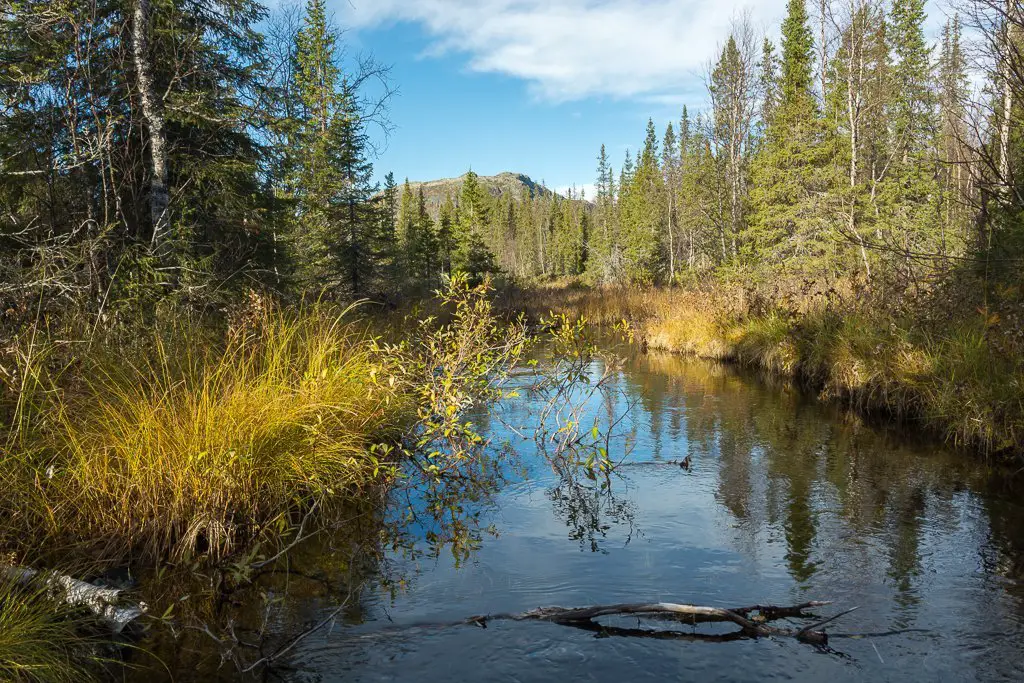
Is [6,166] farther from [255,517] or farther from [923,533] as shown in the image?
[923,533]

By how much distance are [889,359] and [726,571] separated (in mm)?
5388

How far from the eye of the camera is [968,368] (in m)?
6.80

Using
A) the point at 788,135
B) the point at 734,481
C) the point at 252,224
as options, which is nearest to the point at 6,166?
the point at 252,224

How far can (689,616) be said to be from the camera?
137 inches

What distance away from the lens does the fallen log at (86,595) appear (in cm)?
296

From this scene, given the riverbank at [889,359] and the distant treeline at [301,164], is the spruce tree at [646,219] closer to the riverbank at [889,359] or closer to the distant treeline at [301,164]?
the distant treeline at [301,164]

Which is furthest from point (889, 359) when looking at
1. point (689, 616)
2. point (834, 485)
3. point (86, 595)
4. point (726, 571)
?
point (86, 595)

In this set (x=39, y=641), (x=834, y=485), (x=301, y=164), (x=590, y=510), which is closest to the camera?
(x=39, y=641)

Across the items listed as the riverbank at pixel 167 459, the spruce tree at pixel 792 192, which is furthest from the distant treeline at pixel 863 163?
the riverbank at pixel 167 459

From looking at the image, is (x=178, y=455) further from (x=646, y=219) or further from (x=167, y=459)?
(x=646, y=219)

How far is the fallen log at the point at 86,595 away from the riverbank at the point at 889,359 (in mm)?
4636

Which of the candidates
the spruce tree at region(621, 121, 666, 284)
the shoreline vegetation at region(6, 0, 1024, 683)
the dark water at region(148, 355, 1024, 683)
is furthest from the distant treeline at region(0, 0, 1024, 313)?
the spruce tree at region(621, 121, 666, 284)

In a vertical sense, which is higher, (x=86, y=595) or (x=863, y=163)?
(x=863, y=163)

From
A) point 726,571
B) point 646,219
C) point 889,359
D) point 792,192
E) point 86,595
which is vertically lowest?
Result: point 726,571
